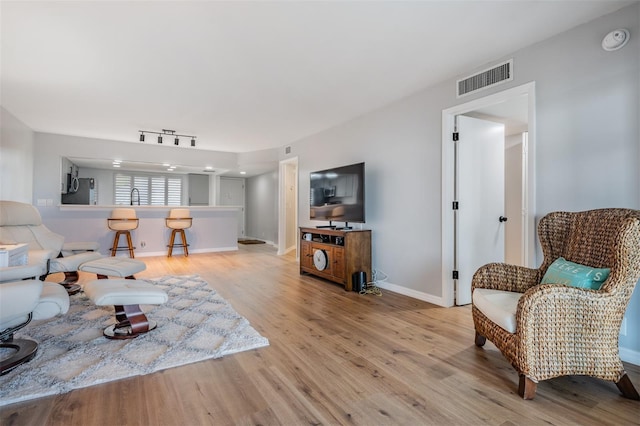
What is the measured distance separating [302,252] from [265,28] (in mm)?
3205

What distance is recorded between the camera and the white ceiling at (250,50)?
2.10 metres

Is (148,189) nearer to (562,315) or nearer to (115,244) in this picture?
(115,244)

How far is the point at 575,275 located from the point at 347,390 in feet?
4.82

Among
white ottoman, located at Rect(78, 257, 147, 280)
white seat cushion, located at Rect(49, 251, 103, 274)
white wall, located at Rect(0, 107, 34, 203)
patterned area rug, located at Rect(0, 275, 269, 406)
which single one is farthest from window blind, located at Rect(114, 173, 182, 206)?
white ottoman, located at Rect(78, 257, 147, 280)

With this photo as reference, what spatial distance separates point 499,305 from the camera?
6.16ft

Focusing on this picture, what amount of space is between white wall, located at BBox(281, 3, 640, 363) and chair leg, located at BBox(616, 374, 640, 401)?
0.51 m

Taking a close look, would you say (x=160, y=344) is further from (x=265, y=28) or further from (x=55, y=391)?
(x=265, y=28)

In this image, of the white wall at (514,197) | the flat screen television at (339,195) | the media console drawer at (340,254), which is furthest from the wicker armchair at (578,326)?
the white wall at (514,197)

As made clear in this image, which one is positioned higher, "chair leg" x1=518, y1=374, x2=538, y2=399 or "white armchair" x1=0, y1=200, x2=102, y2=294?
"white armchair" x1=0, y1=200, x2=102, y2=294

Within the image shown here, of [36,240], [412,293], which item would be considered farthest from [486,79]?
[36,240]

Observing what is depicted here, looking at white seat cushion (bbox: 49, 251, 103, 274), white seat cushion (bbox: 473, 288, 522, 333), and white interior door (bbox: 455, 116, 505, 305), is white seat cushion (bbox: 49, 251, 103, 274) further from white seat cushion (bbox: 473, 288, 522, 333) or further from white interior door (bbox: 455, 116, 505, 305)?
white interior door (bbox: 455, 116, 505, 305)

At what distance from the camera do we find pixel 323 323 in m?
2.75

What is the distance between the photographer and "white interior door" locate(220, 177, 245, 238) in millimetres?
9797

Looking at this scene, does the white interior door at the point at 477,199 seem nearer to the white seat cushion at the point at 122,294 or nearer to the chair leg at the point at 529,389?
the chair leg at the point at 529,389
